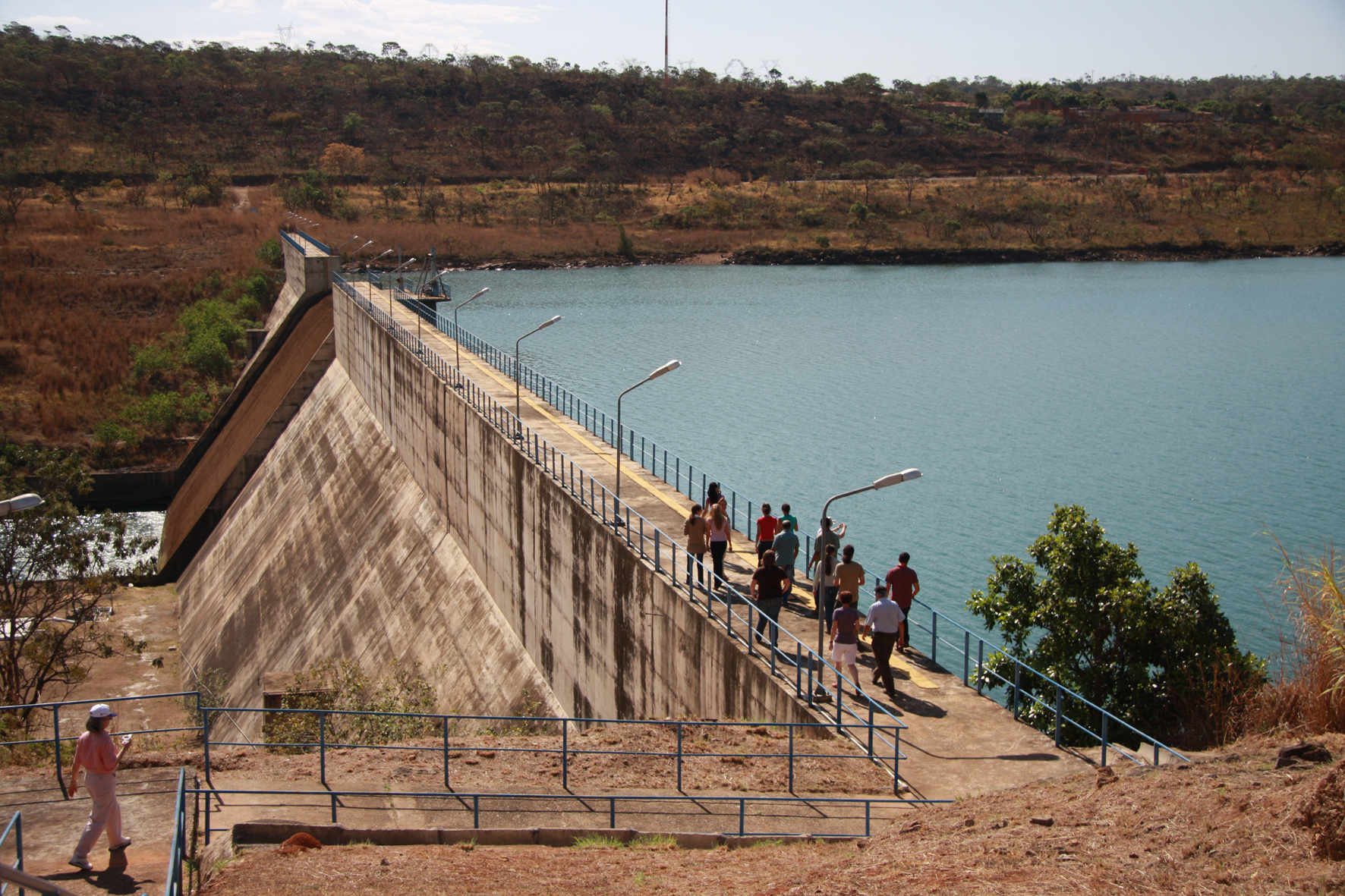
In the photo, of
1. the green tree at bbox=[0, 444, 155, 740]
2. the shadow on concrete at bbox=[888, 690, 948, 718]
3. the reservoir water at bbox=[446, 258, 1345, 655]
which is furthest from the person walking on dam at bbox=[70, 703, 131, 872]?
the reservoir water at bbox=[446, 258, 1345, 655]

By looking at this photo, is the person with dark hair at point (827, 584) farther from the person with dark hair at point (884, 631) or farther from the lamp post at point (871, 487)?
the person with dark hair at point (884, 631)

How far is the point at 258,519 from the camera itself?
40.5m

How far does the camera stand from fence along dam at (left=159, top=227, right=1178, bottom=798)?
44.3ft

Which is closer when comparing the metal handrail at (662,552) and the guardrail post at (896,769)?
the guardrail post at (896,769)

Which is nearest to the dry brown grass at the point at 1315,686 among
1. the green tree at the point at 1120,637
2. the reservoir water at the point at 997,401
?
the green tree at the point at 1120,637

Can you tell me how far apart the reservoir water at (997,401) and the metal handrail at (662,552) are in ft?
30.6

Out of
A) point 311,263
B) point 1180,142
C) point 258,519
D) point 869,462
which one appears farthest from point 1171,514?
point 1180,142

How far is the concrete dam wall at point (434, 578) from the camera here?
676 inches

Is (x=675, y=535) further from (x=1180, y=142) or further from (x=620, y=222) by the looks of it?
(x=1180, y=142)

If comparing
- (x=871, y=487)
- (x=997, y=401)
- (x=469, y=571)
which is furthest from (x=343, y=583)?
(x=997, y=401)

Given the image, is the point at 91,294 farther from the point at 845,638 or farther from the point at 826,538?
the point at 845,638

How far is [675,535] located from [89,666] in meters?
21.4

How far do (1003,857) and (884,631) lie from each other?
4.54m

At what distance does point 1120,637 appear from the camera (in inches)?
615
